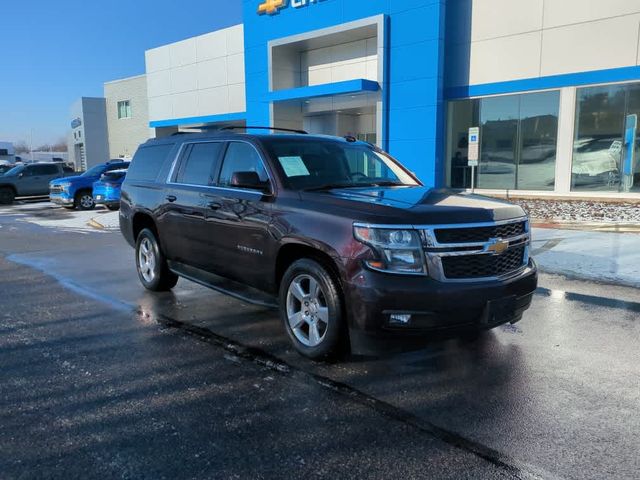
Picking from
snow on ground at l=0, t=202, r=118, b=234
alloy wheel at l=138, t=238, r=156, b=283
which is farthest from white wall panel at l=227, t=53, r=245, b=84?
alloy wheel at l=138, t=238, r=156, b=283

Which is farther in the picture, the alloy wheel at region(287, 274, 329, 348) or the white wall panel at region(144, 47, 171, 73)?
the white wall panel at region(144, 47, 171, 73)

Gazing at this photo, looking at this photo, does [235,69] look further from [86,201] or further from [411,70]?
[411,70]

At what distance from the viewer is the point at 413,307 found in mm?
3787

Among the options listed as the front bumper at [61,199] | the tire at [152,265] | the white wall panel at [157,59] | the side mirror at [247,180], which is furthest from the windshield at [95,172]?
the side mirror at [247,180]

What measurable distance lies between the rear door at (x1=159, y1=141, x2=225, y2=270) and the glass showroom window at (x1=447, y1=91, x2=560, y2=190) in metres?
15.5

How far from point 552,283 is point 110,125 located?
150ft

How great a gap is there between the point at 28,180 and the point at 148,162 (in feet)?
70.6

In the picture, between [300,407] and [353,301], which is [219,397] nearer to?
[300,407]

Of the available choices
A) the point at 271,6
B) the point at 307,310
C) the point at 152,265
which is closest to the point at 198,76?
the point at 271,6

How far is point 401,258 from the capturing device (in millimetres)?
3854

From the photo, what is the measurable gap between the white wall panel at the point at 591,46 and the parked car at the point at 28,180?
832 inches

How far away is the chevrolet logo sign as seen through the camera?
4.04 m

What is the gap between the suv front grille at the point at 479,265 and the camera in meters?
3.89

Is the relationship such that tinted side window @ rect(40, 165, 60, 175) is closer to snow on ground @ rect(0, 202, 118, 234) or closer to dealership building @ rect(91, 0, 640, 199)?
snow on ground @ rect(0, 202, 118, 234)
